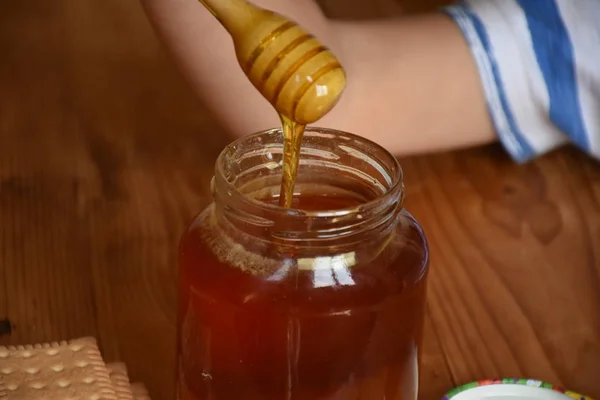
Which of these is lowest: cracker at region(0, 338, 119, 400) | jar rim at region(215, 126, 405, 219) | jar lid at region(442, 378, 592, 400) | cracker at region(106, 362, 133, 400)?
jar lid at region(442, 378, 592, 400)

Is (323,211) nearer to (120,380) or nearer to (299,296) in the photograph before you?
(299,296)

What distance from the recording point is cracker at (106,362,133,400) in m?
0.37

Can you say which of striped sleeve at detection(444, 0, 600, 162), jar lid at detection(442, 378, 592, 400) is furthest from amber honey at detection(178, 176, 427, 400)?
striped sleeve at detection(444, 0, 600, 162)

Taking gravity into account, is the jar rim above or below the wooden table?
above

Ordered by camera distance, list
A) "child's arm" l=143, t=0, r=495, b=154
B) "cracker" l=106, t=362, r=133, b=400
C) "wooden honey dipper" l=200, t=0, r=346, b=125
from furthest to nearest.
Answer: "child's arm" l=143, t=0, r=495, b=154
"cracker" l=106, t=362, r=133, b=400
"wooden honey dipper" l=200, t=0, r=346, b=125

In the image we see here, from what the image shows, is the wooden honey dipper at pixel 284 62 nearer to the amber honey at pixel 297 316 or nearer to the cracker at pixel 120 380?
the amber honey at pixel 297 316

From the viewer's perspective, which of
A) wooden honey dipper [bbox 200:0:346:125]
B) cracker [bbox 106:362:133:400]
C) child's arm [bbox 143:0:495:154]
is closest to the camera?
wooden honey dipper [bbox 200:0:346:125]

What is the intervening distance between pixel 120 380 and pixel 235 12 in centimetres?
20

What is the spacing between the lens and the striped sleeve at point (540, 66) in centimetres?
65

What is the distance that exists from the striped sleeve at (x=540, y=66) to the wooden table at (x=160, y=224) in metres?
0.03

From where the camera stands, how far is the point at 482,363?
444 mm

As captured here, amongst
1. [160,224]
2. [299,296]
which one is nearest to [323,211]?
[299,296]

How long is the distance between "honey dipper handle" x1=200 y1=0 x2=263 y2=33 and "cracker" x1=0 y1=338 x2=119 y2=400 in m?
0.18

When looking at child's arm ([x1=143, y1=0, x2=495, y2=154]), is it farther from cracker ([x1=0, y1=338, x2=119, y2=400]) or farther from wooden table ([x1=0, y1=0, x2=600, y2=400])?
cracker ([x1=0, y1=338, x2=119, y2=400])
